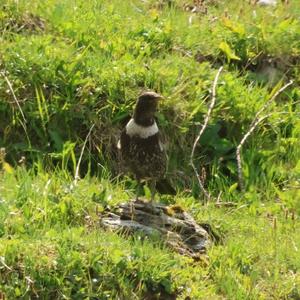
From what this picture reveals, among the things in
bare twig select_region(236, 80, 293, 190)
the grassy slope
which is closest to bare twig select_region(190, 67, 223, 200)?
the grassy slope

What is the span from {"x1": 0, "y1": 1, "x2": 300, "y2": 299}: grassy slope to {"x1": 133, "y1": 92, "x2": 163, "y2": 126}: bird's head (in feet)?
1.59

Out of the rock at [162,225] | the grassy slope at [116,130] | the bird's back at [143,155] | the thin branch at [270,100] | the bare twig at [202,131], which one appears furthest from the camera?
the thin branch at [270,100]

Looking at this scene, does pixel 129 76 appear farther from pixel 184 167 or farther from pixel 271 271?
pixel 271 271

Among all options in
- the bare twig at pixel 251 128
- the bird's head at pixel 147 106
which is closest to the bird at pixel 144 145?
the bird's head at pixel 147 106

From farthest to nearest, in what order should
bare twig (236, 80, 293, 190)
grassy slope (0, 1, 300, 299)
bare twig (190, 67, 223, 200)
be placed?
bare twig (236, 80, 293, 190), bare twig (190, 67, 223, 200), grassy slope (0, 1, 300, 299)

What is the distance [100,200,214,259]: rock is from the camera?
269 inches

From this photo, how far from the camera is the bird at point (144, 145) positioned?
7.28 meters

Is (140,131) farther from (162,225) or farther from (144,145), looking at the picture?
(162,225)

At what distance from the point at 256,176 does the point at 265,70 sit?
1.24m

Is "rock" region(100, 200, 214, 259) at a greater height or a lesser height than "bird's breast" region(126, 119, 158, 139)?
lesser

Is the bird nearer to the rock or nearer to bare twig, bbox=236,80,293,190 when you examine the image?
the rock

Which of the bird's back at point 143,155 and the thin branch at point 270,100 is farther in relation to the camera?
the thin branch at point 270,100

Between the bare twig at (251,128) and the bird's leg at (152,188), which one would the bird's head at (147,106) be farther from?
the bare twig at (251,128)

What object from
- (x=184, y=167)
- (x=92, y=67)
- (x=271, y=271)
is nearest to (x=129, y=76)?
(x=92, y=67)
